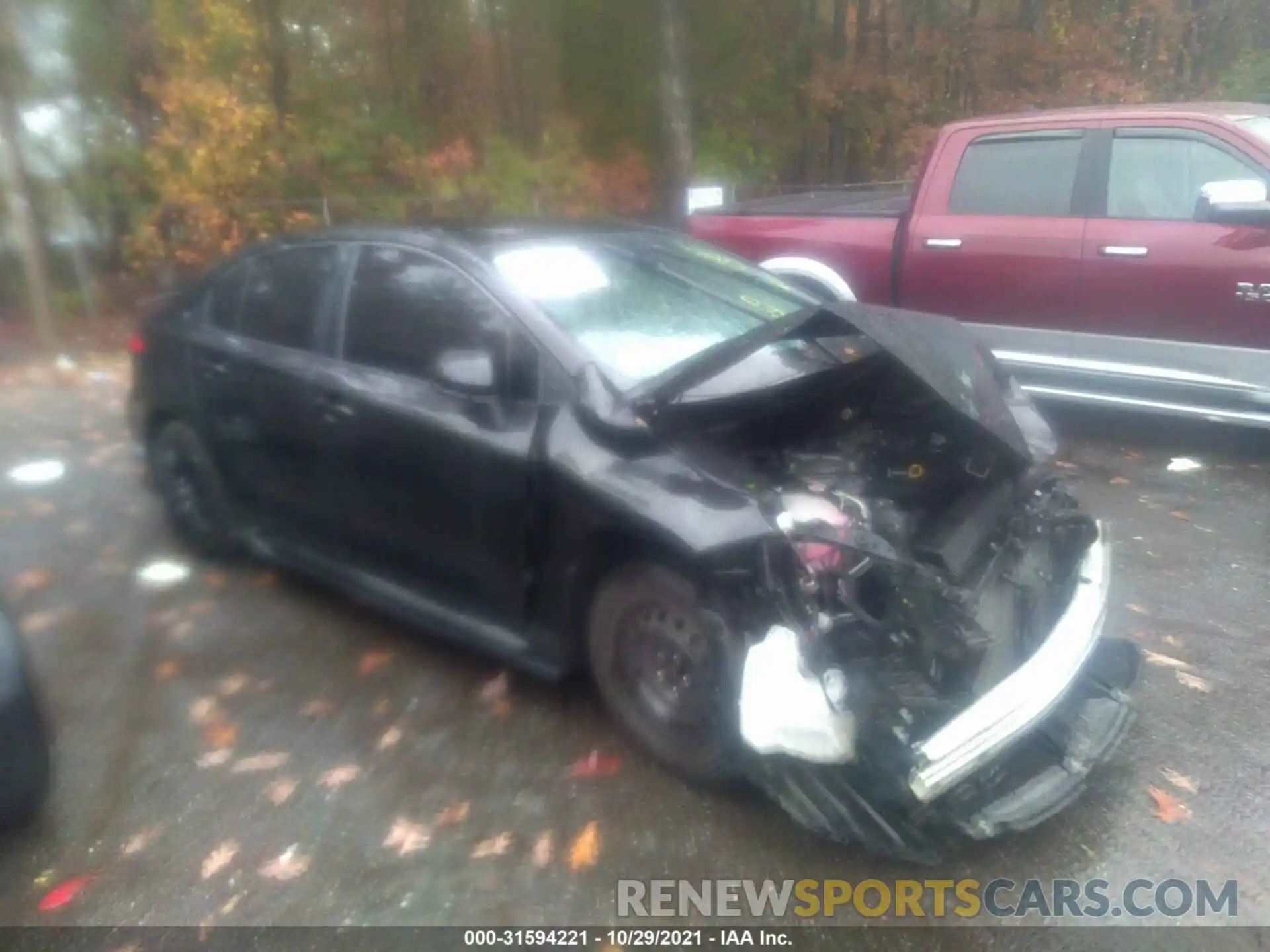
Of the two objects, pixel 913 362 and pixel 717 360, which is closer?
pixel 913 362

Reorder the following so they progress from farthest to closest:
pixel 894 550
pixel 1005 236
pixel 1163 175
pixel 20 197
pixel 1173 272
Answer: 1. pixel 20 197
2. pixel 1005 236
3. pixel 1163 175
4. pixel 1173 272
5. pixel 894 550

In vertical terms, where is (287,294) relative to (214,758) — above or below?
above

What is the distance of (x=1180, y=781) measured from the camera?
322 centimetres

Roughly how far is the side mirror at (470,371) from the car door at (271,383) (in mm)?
853

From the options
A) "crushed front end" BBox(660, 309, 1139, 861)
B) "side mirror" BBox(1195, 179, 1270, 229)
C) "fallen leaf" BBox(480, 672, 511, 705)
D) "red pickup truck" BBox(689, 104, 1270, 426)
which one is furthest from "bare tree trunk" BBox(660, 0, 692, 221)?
"crushed front end" BBox(660, 309, 1139, 861)

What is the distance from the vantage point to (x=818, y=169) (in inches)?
691

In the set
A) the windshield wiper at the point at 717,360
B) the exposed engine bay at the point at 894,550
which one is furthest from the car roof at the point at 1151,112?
the windshield wiper at the point at 717,360

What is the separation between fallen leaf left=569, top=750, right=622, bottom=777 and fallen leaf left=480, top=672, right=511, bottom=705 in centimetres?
53

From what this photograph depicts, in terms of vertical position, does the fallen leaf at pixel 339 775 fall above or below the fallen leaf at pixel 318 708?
below

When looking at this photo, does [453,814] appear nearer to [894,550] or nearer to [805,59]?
[894,550]

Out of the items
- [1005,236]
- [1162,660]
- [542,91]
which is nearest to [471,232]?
[1162,660]

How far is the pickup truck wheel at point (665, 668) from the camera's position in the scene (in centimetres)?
306

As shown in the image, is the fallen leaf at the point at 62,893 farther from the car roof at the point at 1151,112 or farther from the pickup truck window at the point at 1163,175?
the car roof at the point at 1151,112

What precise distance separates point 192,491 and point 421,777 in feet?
8.06
